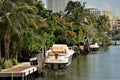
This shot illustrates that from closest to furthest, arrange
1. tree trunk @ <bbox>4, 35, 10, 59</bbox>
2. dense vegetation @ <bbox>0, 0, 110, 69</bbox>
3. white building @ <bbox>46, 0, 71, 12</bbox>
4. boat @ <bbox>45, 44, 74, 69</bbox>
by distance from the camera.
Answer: dense vegetation @ <bbox>0, 0, 110, 69</bbox>
tree trunk @ <bbox>4, 35, 10, 59</bbox>
boat @ <bbox>45, 44, 74, 69</bbox>
white building @ <bbox>46, 0, 71, 12</bbox>

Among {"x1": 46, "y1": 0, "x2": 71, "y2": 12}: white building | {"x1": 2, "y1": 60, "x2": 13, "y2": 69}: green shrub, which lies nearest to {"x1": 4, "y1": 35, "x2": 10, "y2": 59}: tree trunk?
{"x1": 2, "y1": 60, "x2": 13, "y2": 69}: green shrub

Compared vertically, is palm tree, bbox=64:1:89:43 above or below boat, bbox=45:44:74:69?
above

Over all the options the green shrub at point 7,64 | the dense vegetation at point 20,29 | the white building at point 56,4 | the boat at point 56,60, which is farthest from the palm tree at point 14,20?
the white building at point 56,4

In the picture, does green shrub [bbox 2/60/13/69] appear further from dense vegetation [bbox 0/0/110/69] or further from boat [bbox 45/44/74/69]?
boat [bbox 45/44/74/69]

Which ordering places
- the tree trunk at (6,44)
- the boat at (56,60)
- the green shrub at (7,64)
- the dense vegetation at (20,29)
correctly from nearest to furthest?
the dense vegetation at (20,29) → the green shrub at (7,64) → the tree trunk at (6,44) → the boat at (56,60)

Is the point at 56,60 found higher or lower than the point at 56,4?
lower

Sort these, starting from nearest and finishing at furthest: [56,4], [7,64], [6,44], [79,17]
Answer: [7,64] → [6,44] → [79,17] → [56,4]

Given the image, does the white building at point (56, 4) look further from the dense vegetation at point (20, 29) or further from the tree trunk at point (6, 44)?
the tree trunk at point (6, 44)

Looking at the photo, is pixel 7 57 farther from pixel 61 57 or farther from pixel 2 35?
pixel 61 57

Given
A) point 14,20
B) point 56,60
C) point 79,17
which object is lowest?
point 56,60

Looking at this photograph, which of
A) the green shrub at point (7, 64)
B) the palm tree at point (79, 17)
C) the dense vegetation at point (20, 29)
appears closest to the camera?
the dense vegetation at point (20, 29)

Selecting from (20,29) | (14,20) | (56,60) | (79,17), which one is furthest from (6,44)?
(79,17)

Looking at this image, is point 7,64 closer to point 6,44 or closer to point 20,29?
point 6,44

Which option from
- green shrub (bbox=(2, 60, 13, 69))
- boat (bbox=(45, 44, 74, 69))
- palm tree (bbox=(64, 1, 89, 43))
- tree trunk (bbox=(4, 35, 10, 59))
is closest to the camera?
green shrub (bbox=(2, 60, 13, 69))
